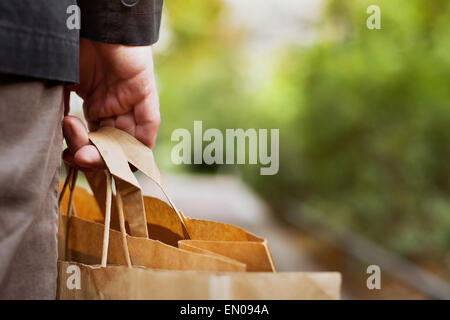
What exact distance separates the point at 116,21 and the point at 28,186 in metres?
0.62

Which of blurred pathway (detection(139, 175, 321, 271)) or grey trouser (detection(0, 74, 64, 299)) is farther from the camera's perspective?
blurred pathway (detection(139, 175, 321, 271))

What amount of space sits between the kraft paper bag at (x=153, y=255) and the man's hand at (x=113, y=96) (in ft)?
0.19

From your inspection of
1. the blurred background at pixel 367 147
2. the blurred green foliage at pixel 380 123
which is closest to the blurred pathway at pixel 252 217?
the blurred background at pixel 367 147

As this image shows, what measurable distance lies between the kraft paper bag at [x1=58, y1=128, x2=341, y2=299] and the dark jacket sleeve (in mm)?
287

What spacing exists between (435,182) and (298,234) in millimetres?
4289

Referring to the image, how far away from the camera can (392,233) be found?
737 centimetres

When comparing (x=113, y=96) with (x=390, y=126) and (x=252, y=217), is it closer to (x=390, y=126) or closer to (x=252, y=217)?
(x=390, y=126)

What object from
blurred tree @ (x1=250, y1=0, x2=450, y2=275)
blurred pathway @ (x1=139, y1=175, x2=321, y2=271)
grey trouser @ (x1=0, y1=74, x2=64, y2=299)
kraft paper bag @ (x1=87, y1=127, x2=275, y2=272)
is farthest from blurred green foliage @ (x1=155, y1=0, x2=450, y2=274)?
grey trouser @ (x1=0, y1=74, x2=64, y2=299)

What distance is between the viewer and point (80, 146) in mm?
1595

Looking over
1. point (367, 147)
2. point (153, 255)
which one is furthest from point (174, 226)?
point (367, 147)

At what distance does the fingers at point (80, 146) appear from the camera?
61.1 inches

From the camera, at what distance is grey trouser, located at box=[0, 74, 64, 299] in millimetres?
1296

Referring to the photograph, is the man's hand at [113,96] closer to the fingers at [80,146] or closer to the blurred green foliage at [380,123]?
the fingers at [80,146]

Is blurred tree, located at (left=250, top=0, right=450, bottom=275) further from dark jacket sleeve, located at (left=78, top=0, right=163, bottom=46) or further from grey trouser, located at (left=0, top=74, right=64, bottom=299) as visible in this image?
grey trouser, located at (left=0, top=74, right=64, bottom=299)
